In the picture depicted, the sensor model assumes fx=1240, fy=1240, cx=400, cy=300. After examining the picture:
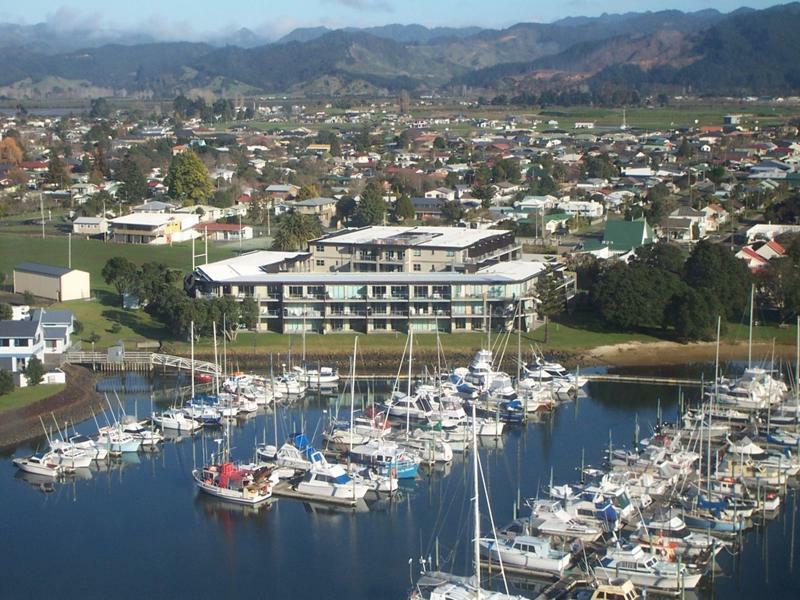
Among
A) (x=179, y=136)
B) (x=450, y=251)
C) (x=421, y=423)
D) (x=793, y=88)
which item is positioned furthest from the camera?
(x=793, y=88)

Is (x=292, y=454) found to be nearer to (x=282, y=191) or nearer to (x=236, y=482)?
(x=236, y=482)

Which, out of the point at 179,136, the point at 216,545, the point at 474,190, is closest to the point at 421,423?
the point at 216,545

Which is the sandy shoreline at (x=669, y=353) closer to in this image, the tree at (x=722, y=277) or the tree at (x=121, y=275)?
the tree at (x=722, y=277)

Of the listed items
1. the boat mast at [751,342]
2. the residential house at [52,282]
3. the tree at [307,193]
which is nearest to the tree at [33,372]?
the residential house at [52,282]

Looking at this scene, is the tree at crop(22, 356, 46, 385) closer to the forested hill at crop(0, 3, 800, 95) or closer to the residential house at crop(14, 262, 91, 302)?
the residential house at crop(14, 262, 91, 302)

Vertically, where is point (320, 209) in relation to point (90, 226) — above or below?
above

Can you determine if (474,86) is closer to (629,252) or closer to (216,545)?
(629,252)

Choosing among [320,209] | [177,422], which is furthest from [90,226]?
[177,422]
